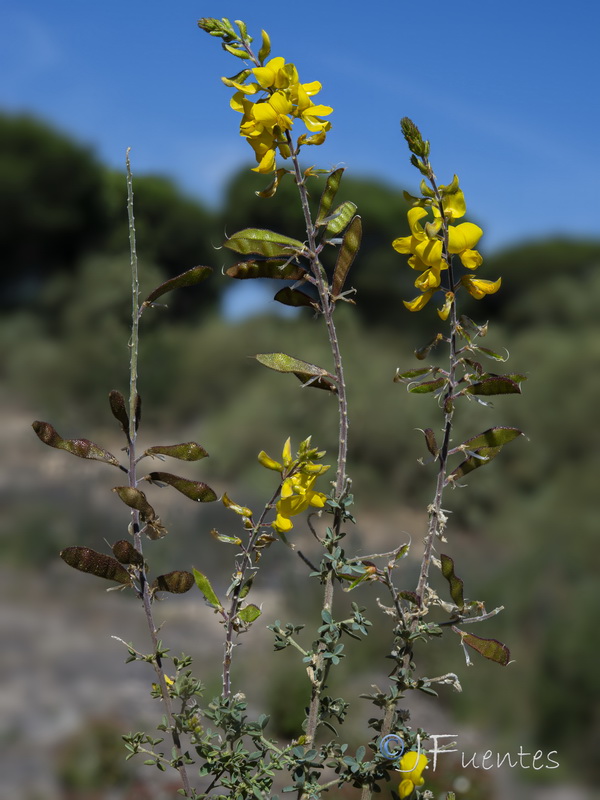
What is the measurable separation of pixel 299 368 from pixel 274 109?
0.14m

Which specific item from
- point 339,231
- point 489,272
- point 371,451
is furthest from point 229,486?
point 339,231

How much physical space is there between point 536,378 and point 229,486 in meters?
1.43

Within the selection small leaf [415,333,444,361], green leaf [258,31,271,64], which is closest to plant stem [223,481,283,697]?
small leaf [415,333,444,361]

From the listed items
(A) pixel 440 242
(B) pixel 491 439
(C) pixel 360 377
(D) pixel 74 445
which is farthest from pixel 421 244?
(C) pixel 360 377

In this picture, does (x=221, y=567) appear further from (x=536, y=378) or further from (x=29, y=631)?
(x=536, y=378)

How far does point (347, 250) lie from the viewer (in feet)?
1.42

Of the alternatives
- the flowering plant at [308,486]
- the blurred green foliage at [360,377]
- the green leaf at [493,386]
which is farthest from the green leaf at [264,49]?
the blurred green foliage at [360,377]

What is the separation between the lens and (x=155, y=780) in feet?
4.90

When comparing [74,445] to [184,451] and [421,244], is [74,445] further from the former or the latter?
[421,244]

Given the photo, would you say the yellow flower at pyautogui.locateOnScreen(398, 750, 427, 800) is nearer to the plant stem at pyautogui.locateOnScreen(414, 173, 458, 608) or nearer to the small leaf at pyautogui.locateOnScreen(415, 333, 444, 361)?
the plant stem at pyautogui.locateOnScreen(414, 173, 458, 608)

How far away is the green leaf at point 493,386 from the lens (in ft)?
1.34

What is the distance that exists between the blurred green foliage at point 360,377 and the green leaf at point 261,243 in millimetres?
678

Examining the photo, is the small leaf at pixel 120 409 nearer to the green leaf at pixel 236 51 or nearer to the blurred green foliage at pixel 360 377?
the green leaf at pixel 236 51

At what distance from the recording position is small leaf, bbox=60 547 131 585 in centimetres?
40
